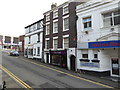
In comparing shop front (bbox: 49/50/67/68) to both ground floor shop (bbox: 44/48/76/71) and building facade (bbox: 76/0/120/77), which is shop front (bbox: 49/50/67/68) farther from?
building facade (bbox: 76/0/120/77)

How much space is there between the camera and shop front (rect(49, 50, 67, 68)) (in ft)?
54.6

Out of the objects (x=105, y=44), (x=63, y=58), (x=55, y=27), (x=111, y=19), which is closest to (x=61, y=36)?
(x=55, y=27)

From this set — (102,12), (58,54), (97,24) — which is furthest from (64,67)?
(102,12)

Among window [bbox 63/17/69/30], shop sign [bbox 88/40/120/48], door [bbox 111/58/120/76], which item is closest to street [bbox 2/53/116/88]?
door [bbox 111/58/120/76]

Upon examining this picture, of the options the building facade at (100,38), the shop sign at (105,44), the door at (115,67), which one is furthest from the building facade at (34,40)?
the door at (115,67)

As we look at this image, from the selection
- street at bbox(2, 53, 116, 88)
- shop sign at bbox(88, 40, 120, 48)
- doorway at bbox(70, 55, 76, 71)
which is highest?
shop sign at bbox(88, 40, 120, 48)

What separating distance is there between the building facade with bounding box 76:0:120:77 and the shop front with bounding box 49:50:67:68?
2.85m

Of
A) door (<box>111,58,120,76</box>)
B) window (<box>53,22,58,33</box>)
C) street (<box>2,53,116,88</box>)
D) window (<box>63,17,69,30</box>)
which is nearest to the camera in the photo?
street (<box>2,53,116,88</box>)

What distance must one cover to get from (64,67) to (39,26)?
1220cm

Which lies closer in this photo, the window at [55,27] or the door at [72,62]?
the door at [72,62]

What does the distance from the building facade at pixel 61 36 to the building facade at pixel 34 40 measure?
2.07 m

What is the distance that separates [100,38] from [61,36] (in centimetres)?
717

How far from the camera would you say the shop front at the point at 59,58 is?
16656 mm

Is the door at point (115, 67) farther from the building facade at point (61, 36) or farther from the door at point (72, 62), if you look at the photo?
the door at point (72, 62)
